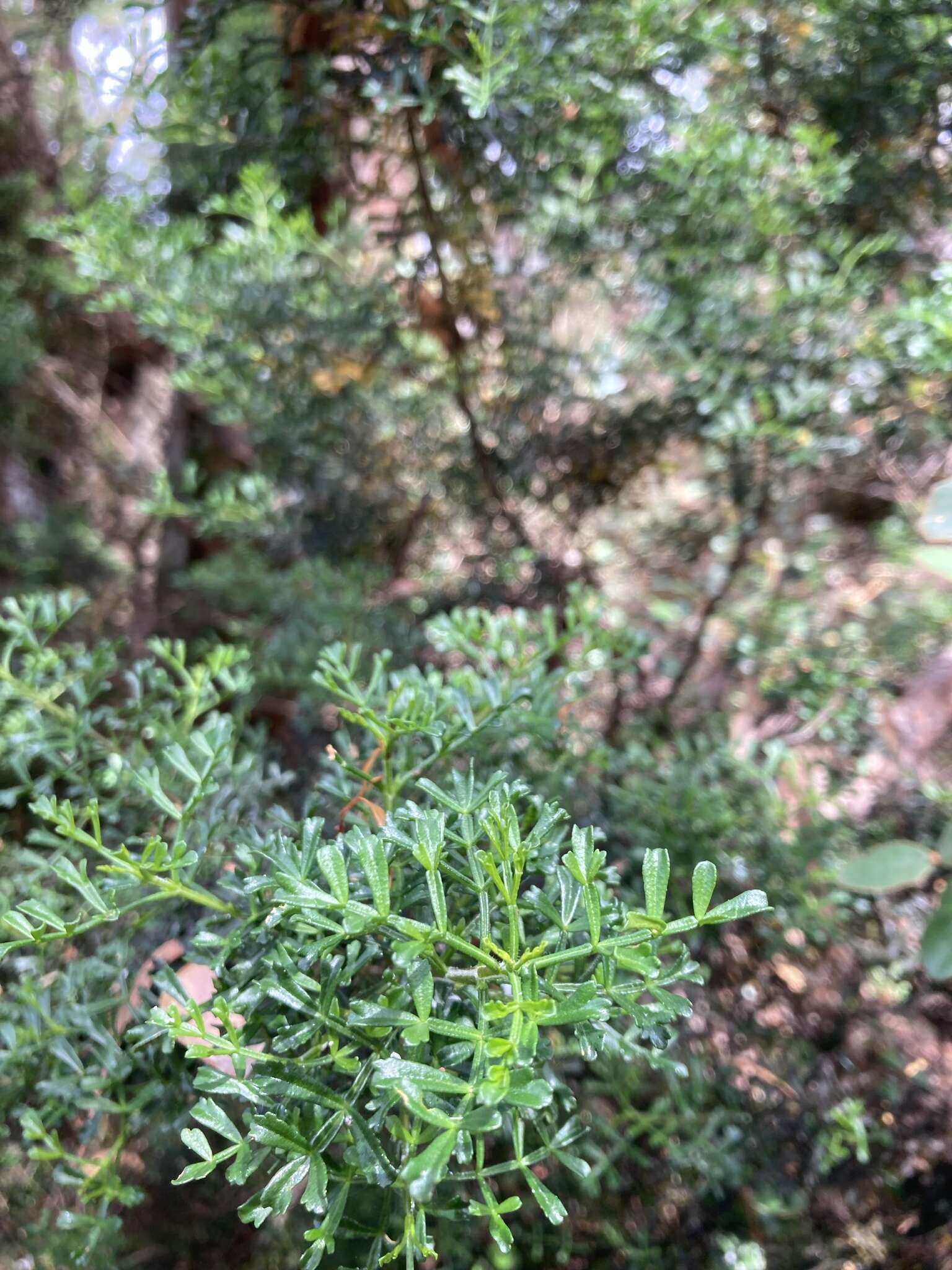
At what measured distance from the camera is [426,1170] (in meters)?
0.34

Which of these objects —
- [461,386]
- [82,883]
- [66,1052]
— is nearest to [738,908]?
[82,883]

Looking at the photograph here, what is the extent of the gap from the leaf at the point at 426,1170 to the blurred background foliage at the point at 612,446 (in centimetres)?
29

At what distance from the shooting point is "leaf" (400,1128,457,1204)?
33 centimetres

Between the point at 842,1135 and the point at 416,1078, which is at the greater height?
the point at 416,1078

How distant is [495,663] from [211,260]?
2.60ft

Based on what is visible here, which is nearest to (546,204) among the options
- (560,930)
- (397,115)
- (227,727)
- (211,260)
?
(397,115)

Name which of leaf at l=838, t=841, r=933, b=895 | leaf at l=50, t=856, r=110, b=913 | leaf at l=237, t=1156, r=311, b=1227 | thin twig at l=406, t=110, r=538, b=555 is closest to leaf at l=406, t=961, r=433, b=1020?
leaf at l=237, t=1156, r=311, b=1227

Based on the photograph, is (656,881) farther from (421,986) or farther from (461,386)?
(461,386)

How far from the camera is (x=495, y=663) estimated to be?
0.82 m

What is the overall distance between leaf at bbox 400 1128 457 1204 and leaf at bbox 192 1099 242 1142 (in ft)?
0.38

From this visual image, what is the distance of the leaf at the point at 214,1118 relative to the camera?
402 millimetres

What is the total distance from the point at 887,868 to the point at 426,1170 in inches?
28.8

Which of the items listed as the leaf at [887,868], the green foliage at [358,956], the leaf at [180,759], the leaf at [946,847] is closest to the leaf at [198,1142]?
the green foliage at [358,956]

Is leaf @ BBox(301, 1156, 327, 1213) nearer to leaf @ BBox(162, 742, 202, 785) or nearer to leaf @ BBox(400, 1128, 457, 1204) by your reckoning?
leaf @ BBox(400, 1128, 457, 1204)
